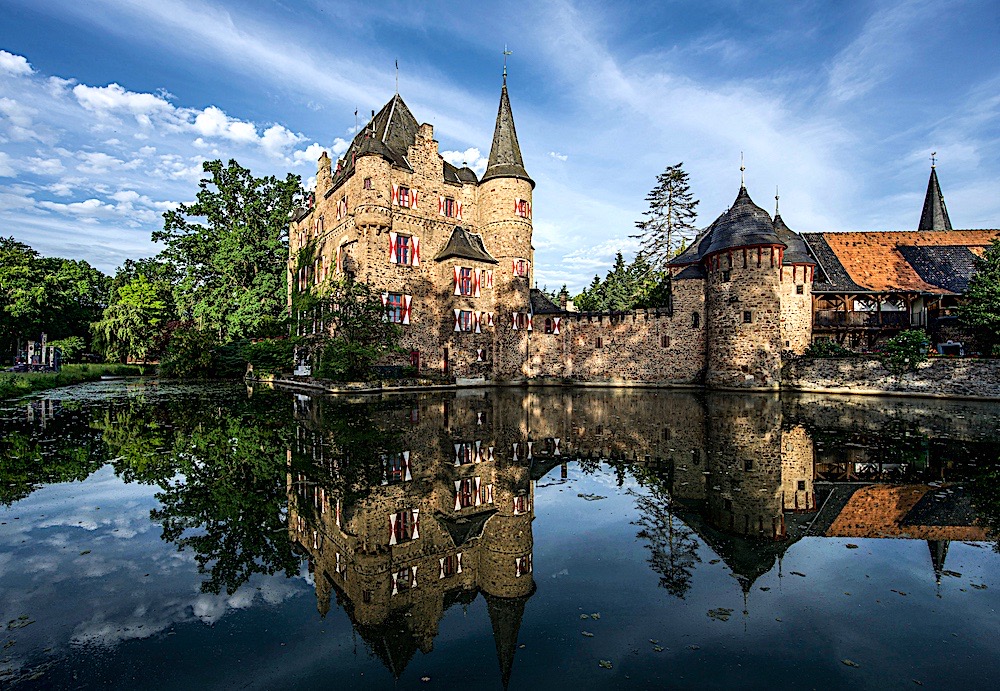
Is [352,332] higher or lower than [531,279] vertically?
lower

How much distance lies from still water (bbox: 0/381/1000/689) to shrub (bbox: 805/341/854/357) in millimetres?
16641

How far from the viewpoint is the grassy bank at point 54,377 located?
2097 cm

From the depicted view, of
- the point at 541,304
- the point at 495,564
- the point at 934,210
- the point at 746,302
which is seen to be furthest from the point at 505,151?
the point at 934,210

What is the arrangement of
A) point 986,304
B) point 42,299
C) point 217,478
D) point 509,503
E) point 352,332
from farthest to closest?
point 42,299, point 352,332, point 986,304, point 217,478, point 509,503

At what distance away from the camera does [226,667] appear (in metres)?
3.43

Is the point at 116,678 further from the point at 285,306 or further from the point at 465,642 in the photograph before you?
the point at 285,306

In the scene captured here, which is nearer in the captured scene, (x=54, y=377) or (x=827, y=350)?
(x=54, y=377)

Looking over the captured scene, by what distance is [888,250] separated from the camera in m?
32.6

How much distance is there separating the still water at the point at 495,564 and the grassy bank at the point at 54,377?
14.0 meters

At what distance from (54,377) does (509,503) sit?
98.4 ft

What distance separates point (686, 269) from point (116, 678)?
99.6 feet

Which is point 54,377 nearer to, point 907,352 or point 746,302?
point 746,302

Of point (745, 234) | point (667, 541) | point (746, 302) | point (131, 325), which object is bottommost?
point (667, 541)

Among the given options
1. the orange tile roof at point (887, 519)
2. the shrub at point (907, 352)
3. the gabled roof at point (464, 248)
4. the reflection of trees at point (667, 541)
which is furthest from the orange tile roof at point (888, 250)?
the reflection of trees at point (667, 541)
